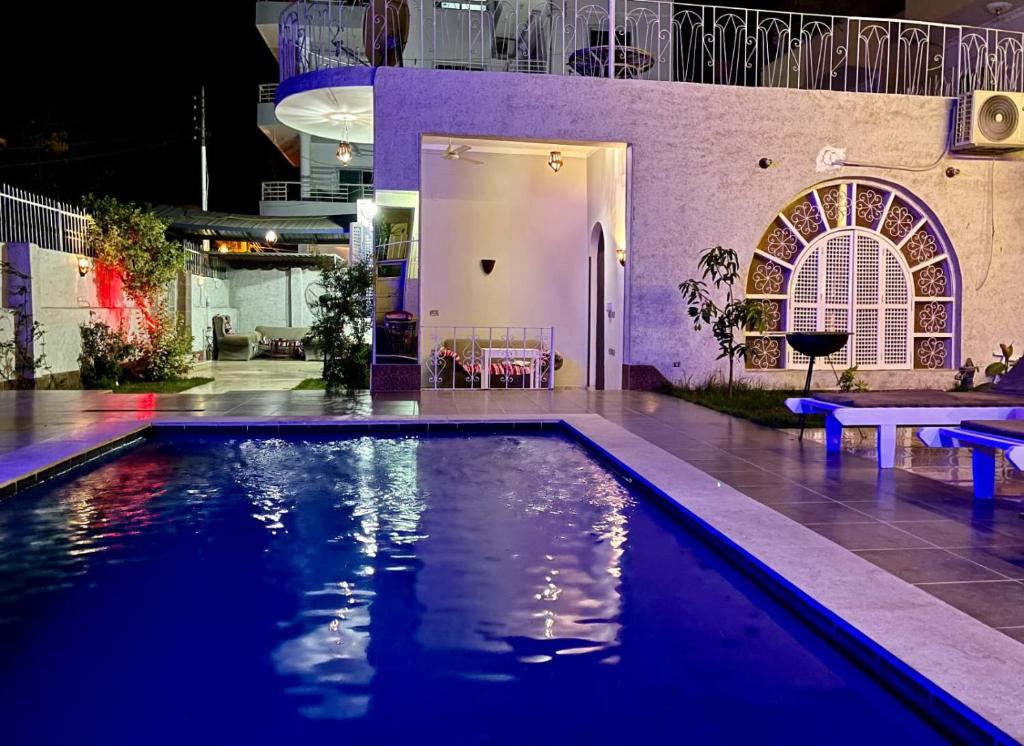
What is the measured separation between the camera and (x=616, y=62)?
12.3 meters

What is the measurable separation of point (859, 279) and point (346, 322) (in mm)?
6831

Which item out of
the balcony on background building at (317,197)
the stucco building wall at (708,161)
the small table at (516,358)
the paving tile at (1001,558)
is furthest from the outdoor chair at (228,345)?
the paving tile at (1001,558)

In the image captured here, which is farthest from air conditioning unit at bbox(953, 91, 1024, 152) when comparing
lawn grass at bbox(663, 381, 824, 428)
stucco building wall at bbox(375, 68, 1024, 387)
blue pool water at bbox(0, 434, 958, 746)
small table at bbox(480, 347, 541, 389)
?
blue pool water at bbox(0, 434, 958, 746)

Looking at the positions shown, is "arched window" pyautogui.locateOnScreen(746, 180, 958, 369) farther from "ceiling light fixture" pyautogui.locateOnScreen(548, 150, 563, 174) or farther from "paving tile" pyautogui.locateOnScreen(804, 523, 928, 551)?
"paving tile" pyautogui.locateOnScreen(804, 523, 928, 551)

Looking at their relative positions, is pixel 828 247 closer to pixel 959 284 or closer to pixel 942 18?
pixel 959 284

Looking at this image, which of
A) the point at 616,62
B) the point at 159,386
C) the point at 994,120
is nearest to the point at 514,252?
the point at 616,62

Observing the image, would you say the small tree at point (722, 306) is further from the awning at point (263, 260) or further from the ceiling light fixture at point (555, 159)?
the awning at point (263, 260)

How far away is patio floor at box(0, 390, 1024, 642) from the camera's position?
156 inches

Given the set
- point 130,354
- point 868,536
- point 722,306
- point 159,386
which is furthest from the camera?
point 130,354

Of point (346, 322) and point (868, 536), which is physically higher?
point (346, 322)

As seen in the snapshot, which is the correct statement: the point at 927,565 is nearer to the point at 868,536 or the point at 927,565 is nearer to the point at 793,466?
Result: the point at 868,536

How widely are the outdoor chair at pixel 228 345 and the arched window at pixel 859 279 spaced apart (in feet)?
38.1

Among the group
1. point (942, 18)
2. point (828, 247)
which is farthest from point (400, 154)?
point (942, 18)

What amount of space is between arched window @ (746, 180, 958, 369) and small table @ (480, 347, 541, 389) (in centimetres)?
289
